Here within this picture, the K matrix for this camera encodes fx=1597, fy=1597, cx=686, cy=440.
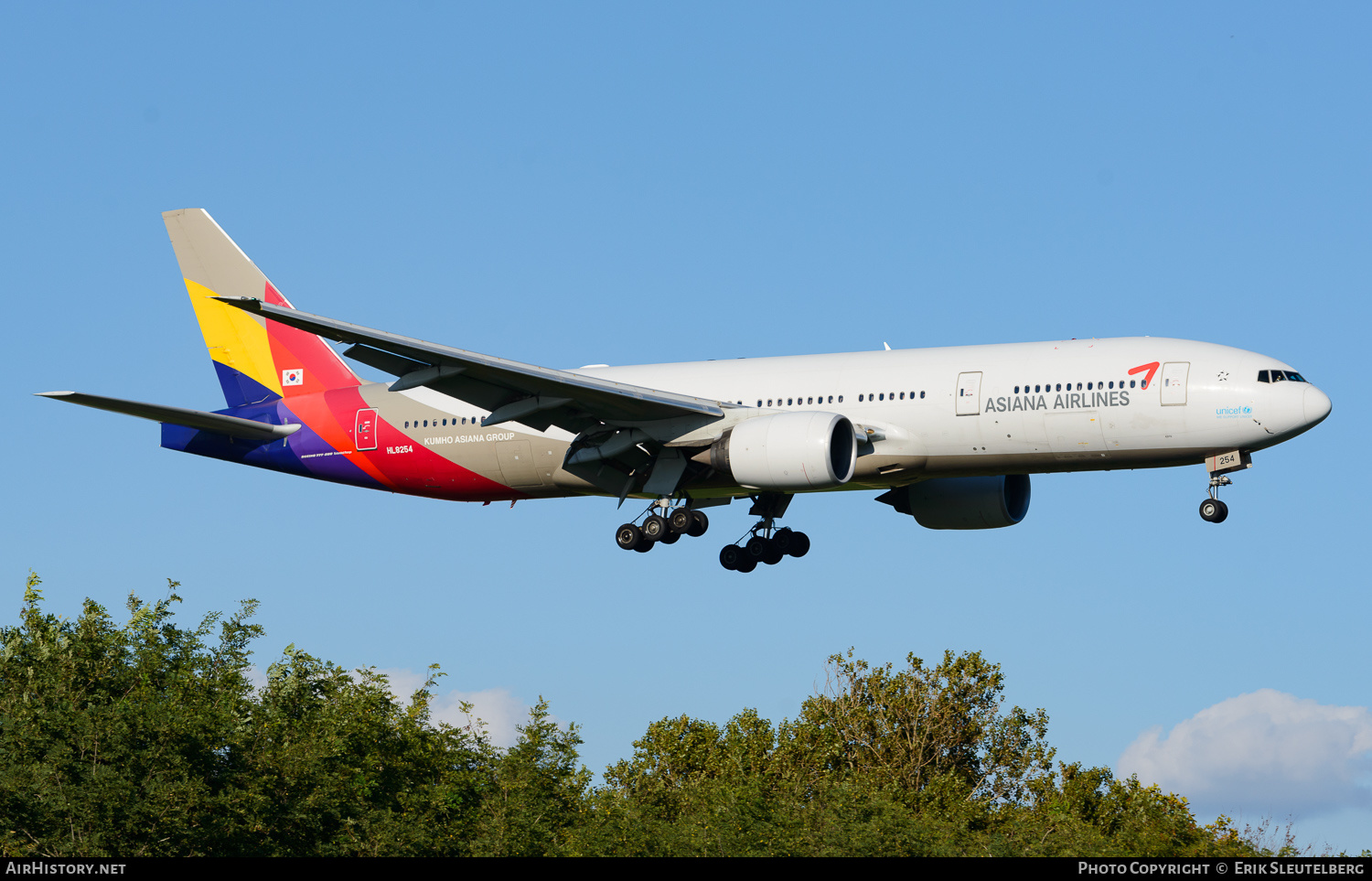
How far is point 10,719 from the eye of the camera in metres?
35.6

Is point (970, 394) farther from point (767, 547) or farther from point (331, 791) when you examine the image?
point (331, 791)

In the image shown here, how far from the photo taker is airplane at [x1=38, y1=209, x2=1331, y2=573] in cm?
3194

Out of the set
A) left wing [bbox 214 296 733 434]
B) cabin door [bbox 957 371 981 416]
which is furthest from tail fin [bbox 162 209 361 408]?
cabin door [bbox 957 371 981 416]

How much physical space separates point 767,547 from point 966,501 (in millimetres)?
5020

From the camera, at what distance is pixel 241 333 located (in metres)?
43.0

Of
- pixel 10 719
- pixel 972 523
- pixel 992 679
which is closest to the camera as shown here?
pixel 10 719

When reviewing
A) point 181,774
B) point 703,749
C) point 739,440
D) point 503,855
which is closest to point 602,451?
point 739,440

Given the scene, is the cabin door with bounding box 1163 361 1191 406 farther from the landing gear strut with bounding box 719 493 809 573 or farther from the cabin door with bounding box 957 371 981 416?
the landing gear strut with bounding box 719 493 809 573

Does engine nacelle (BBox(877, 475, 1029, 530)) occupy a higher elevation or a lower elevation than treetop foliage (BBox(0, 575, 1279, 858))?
higher

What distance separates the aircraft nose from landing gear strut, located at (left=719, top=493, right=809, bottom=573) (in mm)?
12932

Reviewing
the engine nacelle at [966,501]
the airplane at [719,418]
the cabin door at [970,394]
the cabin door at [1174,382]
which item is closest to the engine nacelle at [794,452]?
the airplane at [719,418]
